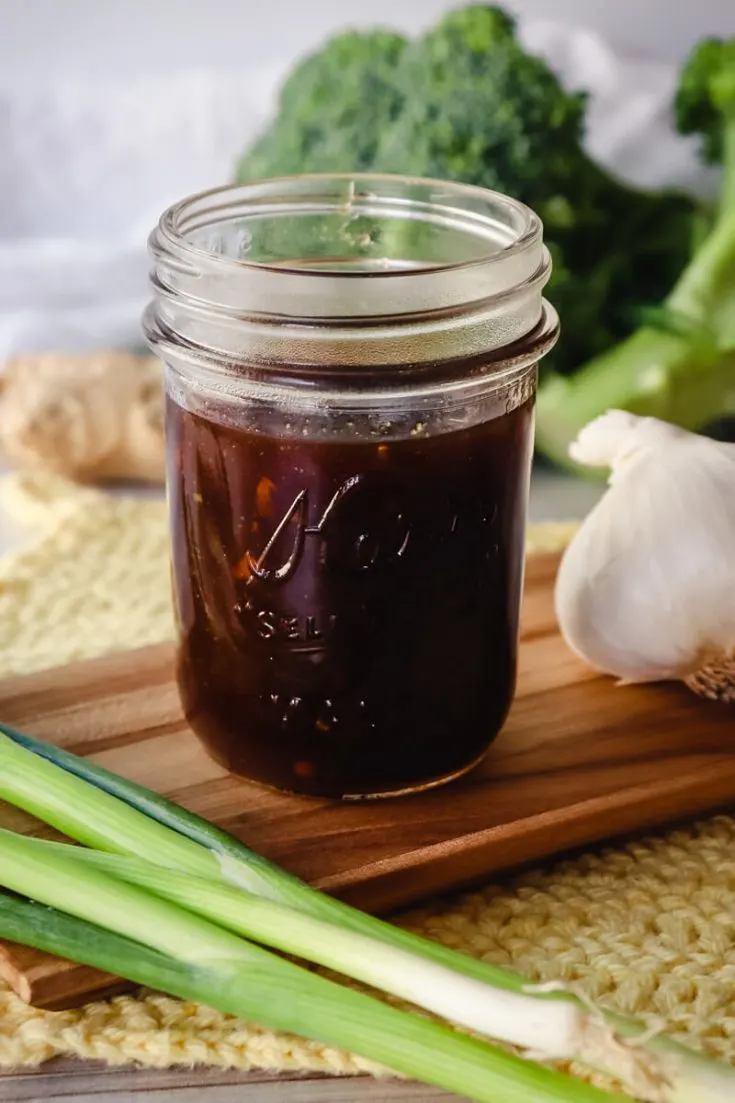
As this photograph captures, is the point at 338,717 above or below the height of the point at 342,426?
below

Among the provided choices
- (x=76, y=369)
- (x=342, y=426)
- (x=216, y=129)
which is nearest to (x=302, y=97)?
(x=216, y=129)

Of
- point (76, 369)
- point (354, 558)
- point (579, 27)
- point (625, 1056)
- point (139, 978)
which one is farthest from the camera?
point (579, 27)

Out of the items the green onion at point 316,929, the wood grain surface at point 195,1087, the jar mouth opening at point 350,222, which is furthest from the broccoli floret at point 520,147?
the wood grain surface at point 195,1087

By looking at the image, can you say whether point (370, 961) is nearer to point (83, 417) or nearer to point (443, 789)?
point (443, 789)

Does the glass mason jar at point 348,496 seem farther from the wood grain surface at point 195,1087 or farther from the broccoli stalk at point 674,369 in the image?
the broccoli stalk at point 674,369

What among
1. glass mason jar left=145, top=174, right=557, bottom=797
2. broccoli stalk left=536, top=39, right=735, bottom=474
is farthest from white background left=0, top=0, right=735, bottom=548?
glass mason jar left=145, top=174, right=557, bottom=797

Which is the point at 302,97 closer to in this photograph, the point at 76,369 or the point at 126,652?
the point at 76,369

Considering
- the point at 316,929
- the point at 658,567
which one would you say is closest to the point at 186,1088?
the point at 316,929
